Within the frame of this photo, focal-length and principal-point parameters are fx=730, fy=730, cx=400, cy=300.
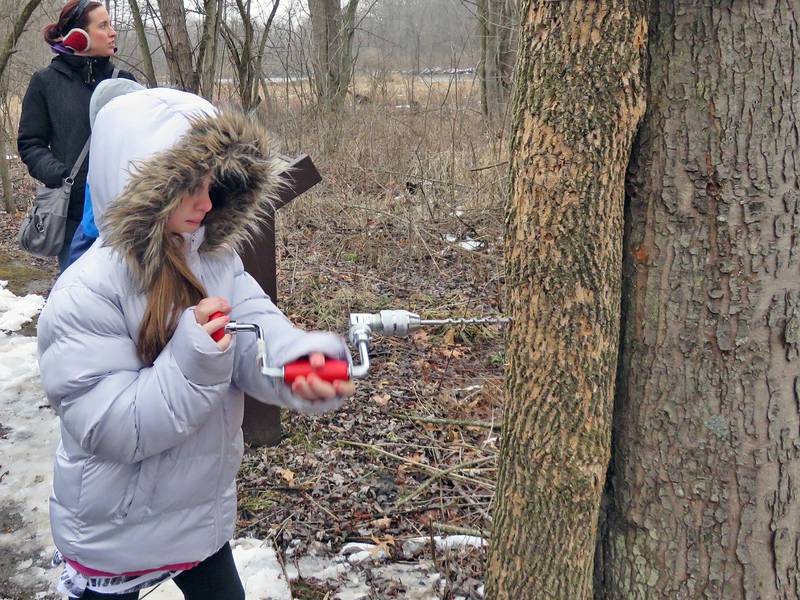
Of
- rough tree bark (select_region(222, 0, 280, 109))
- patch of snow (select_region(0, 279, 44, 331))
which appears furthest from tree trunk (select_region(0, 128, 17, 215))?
patch of snow (select_region(0, 279, 44, 331))

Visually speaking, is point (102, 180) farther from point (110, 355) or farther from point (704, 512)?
point (704, 512)

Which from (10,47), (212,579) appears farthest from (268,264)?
(10,47)

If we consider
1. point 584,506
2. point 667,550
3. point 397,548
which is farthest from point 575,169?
point 397,548

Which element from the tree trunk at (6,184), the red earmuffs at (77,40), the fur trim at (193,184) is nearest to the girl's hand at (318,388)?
the fur trim at (193,184)

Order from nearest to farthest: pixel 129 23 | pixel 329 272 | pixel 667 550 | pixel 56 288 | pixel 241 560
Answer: pixel 667 550 < pixel 56 288 < pixel 241 560 < pixel 329 272 < pixel 129 23

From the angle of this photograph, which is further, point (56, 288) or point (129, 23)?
point (129, 23)

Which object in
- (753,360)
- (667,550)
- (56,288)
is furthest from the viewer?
(56,288)

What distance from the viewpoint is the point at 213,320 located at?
1.79m

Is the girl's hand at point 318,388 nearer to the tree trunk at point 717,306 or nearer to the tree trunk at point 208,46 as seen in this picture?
the tree trunk at point 717,306

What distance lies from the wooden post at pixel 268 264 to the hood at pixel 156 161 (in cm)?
132

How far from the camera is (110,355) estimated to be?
1.80m

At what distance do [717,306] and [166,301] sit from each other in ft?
4.46

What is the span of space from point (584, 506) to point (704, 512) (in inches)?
10.9

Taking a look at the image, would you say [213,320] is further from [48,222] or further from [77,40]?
[77,40]
